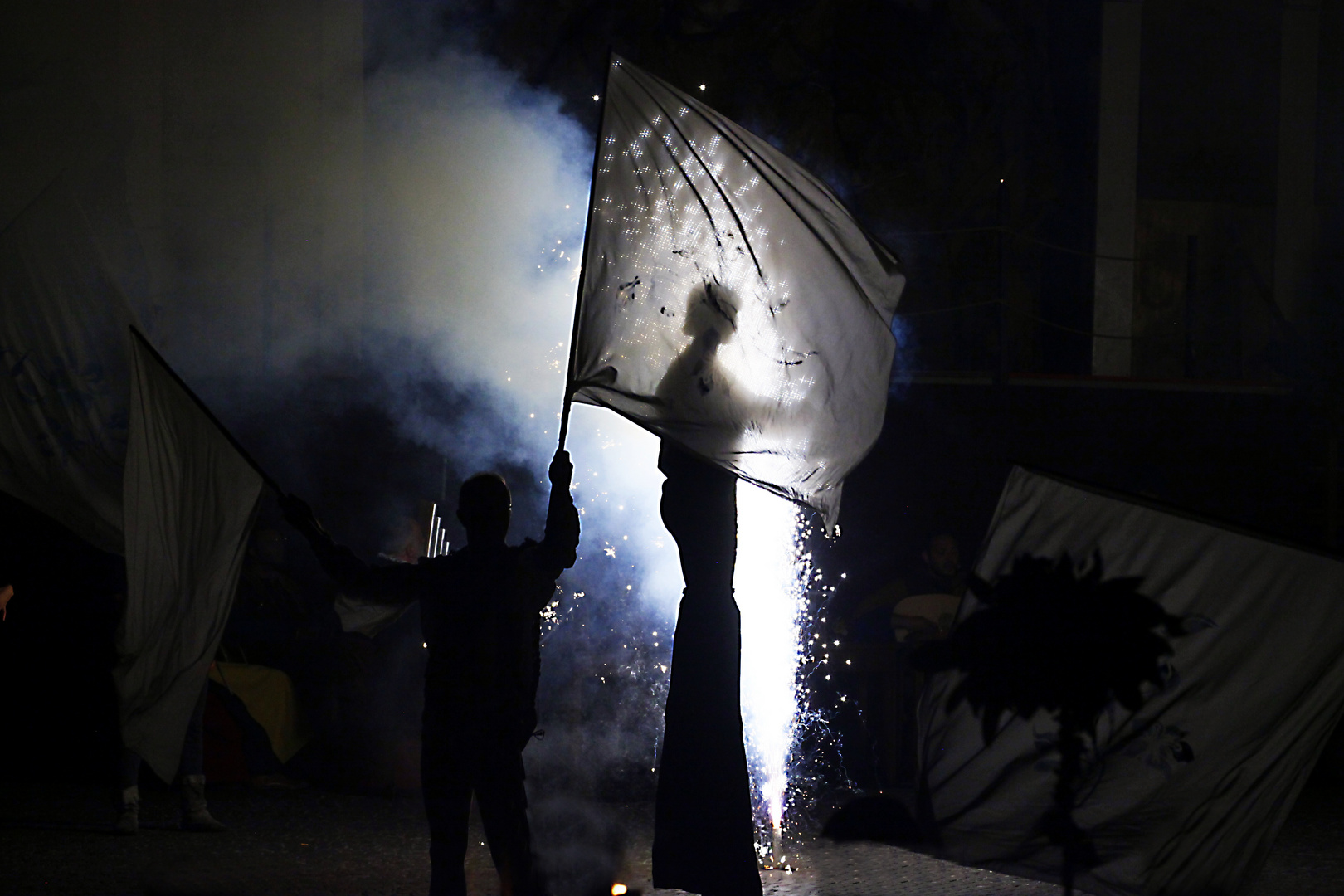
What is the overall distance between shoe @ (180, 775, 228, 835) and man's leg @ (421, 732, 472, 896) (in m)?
2.43

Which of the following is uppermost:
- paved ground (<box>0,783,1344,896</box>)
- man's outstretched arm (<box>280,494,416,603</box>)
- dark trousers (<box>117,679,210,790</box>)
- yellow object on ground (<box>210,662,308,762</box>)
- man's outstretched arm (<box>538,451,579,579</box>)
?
man's outstretched arm (<box>538,451,579,579</box>)

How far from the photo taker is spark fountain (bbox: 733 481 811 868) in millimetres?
6344

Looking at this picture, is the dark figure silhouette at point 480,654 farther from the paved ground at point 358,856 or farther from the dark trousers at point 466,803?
the paved ground at point 358,856

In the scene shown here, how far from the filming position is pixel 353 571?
3803 mm

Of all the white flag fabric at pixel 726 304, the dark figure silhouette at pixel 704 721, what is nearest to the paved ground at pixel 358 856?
the dark figure silhouette at pixel 704 721

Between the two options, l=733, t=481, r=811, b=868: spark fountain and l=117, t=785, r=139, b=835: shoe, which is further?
l=733, t=481, r=811, b=868: spark fountain

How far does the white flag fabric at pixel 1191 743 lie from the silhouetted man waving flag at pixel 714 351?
78cm

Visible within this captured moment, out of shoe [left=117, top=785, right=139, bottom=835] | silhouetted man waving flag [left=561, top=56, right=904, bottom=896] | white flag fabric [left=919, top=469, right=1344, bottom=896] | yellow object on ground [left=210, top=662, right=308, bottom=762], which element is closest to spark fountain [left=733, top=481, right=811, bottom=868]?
silhouetted man waving flag [left=561, top=56, right=904, bottom=896]

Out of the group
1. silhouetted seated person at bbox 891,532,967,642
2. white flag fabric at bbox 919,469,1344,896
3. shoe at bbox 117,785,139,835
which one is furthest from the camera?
silhouetted seated person at bbox 891,532,967,642

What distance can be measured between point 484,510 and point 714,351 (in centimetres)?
87

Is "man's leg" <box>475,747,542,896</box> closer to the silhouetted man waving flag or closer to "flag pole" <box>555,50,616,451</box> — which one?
the silhouetted man waving flag

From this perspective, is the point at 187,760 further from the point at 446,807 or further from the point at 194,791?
the point at 446,807

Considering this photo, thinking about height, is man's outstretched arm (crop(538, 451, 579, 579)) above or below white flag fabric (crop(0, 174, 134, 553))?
below

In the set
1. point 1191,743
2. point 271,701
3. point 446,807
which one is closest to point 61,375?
point 446,807
